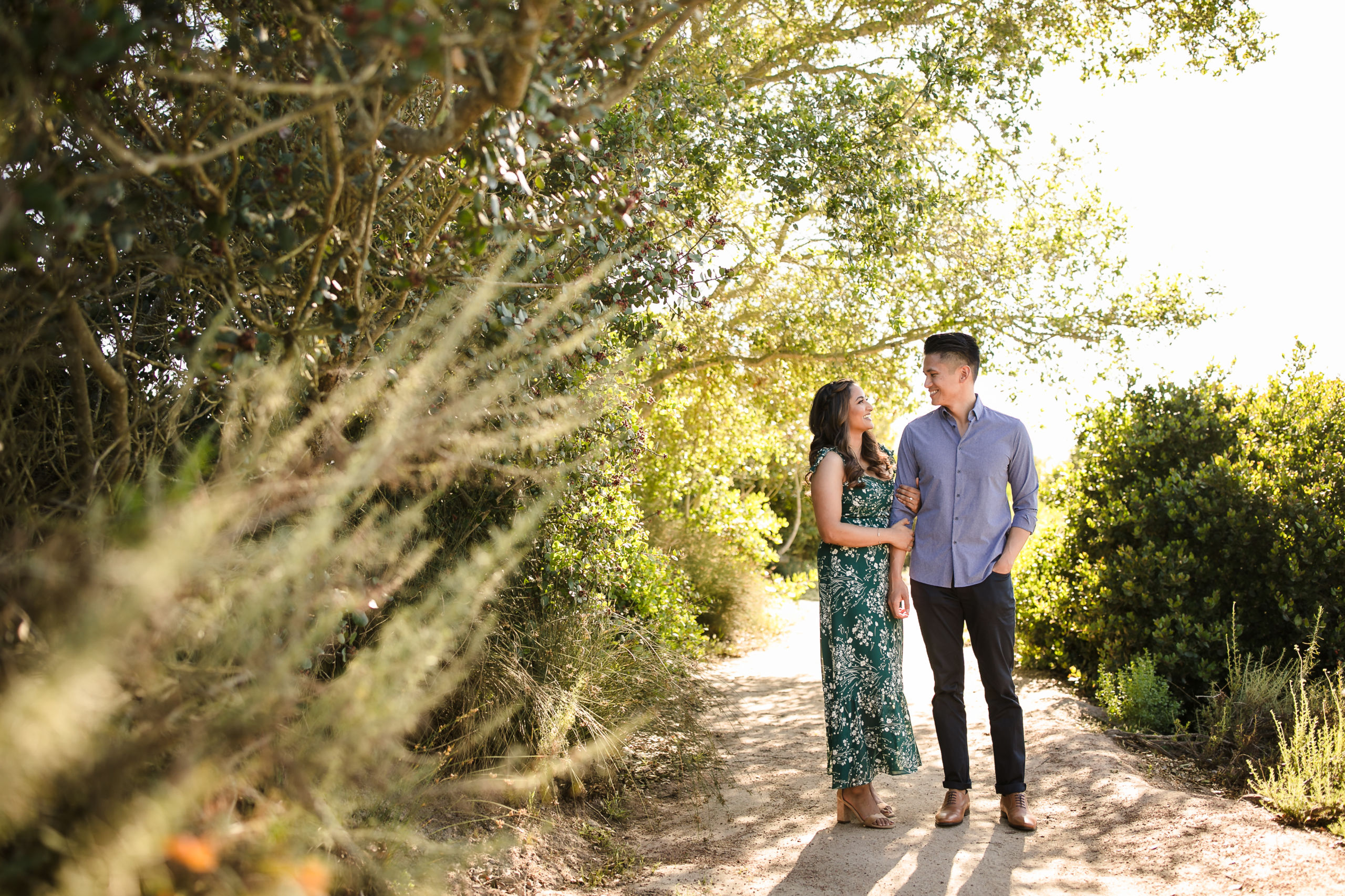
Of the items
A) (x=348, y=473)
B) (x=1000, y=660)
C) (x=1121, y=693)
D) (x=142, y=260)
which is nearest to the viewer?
(x=348, y=473)

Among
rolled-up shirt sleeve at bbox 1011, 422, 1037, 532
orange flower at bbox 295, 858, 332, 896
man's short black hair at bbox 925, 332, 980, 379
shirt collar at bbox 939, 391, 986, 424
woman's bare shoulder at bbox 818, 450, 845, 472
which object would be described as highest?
man's short black hair at bbox 925, 332, 980, 379

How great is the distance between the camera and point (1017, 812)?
383 cm

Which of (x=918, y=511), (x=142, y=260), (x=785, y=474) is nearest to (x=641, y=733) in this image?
(x=918, y=511)

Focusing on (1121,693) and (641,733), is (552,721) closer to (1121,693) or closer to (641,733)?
(641,733)

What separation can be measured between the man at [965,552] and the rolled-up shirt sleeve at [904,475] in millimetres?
11

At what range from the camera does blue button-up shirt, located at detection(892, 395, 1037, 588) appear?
12.6 ft

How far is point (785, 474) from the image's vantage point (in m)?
16.8

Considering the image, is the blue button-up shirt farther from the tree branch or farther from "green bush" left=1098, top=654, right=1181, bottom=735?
the tree branch

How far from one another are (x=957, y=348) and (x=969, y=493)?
0.65m

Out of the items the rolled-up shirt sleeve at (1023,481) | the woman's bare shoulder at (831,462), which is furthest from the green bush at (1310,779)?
the woman's bare shoulder at (831,462)

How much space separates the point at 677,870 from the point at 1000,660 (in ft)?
5.29

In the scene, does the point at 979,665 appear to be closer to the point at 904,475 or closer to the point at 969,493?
the point at 969,493

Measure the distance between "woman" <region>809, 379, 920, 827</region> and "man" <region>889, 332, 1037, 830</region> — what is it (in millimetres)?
129

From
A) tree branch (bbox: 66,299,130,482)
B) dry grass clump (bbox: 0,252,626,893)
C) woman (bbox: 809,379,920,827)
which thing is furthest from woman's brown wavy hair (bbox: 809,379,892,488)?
tree branch (bbox: 66,299,130,482)
